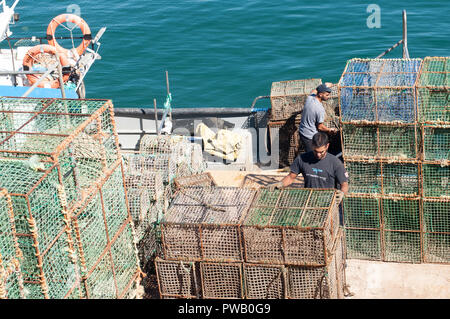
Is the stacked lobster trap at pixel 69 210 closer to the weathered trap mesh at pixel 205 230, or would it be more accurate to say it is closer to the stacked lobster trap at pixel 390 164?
the weathered trap mesh at pixel 205 230

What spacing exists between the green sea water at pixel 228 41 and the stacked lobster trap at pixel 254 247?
1446cm

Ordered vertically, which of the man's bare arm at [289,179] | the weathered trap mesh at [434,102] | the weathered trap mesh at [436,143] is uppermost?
the weathered trap mesh at [434,102]

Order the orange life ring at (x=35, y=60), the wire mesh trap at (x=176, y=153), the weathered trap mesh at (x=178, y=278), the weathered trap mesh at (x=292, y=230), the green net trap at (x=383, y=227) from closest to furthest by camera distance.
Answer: the weathered trap mesh at (x=292, y=230) < the weathered trap mesh at (x=178, y=278) < the green net trap at (x=383, y=227) < the wire mesh trap at (x=176, y=153) < the orange life ring at (x=35, y=60)

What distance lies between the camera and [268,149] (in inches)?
491

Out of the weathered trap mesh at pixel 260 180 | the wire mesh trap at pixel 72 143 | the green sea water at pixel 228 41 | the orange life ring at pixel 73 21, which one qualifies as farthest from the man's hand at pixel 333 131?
the green sea water at pixel 228 41

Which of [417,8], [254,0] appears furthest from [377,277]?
[254,0]

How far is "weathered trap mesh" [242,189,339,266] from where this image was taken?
7004 millimetres

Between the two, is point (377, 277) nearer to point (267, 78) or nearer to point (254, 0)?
point (267, 78)

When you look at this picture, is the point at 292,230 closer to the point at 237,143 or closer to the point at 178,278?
the point at 178,278

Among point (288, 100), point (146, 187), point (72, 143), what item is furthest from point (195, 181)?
point (288, 100)

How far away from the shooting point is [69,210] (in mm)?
6766

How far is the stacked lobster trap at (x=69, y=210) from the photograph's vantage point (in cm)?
646

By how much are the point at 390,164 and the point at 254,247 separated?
259 cm

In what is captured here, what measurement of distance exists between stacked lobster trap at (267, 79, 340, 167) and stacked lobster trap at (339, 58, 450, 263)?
2.72 meters
